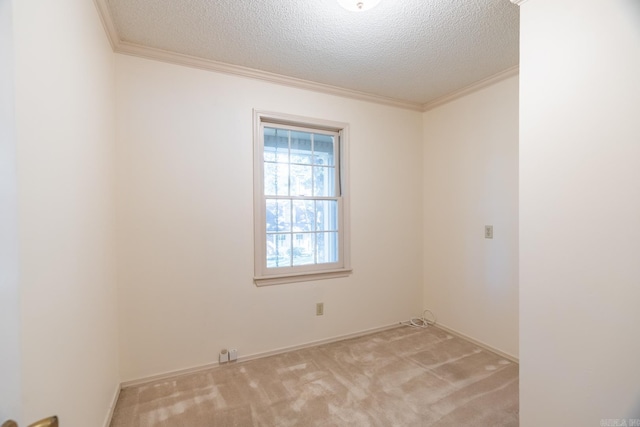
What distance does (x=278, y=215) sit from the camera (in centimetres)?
269

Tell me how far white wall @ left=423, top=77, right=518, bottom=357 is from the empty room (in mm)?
20

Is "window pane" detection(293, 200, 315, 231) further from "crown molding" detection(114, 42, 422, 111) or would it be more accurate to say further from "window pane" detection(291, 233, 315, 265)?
"crown molding" detection(114, 42, 422, 111)

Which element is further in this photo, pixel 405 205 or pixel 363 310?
pixel 405 205

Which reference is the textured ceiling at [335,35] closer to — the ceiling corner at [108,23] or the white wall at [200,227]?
the ceiling corner at [108,23]

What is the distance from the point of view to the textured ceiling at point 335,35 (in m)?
1.71

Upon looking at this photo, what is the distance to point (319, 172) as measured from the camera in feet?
9.58

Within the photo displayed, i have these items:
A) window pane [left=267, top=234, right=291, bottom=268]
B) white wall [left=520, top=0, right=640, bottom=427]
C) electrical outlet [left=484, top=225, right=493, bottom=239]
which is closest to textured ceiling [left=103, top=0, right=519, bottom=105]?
white wall [left=520, top=0, right=640, bottom=427]

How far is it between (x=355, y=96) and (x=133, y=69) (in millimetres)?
2011

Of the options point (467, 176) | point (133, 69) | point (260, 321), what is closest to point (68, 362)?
point (260, 321)

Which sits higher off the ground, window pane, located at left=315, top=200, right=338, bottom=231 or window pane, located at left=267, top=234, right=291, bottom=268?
window pane, located at left=315, top=200, right=338, bottom=231

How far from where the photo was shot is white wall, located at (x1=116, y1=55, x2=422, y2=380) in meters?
2.11

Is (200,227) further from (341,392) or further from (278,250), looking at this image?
(341,392)

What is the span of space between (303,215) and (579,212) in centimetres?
207

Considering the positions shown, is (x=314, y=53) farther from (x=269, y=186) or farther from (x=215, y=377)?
(x=215, y=377)
